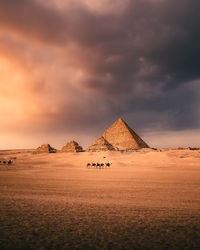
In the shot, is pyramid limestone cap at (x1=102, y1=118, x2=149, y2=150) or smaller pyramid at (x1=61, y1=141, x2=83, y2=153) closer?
smaller pyramid at (x1=61, y1=141, x2=83, y2=153)

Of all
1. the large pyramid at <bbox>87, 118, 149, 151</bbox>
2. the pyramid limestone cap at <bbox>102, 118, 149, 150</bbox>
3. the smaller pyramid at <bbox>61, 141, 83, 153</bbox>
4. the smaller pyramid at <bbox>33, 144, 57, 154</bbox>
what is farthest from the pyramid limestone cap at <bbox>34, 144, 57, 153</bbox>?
the pyramid limestone cap at <bbox>102, 118, 149, 150</bbox>

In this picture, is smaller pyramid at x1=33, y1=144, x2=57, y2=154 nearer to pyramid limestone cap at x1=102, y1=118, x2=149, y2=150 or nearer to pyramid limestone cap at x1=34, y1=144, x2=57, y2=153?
pyramid limestone cap at x1=34, y1=144, x2=57, y2=153

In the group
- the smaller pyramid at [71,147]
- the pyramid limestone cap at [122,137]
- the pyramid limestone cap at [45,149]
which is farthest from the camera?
the pyramid limestone cap at [122,137]

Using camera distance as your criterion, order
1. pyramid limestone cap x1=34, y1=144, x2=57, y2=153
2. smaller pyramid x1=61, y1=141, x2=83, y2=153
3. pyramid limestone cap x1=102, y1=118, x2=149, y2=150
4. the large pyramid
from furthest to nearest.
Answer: pyramid limestone cap x1=102, y1=118, x2=149, y2=150 < the large pyramid < pyramid limestone cap x1=34, y1=144, x2=57, y2=153 < smaller pyramid x1=61, y1=141, x2=83, y2=153

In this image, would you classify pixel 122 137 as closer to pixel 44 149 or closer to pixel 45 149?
pixel 45 149

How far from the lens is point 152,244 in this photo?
416 cm

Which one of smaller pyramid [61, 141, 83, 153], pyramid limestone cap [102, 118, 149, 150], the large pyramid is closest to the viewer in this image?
smaller pyramid [61, 141, 83, 153]

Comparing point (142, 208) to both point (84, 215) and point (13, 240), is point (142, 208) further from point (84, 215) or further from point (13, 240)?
point (13, 240)

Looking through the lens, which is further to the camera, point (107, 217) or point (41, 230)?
point (107, 217)

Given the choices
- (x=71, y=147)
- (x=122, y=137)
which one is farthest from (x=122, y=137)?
(x=71, y=147)

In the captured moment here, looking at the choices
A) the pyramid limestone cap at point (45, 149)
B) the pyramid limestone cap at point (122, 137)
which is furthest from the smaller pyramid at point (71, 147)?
the pyramid limestone cap at point (122, 137)

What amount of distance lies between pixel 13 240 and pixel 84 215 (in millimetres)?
2408

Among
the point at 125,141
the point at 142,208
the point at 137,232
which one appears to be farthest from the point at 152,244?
the point at 125,141

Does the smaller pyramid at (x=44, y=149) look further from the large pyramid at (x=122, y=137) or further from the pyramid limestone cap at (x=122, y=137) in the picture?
the pyramid limestone cap at (x=122, y=137)
